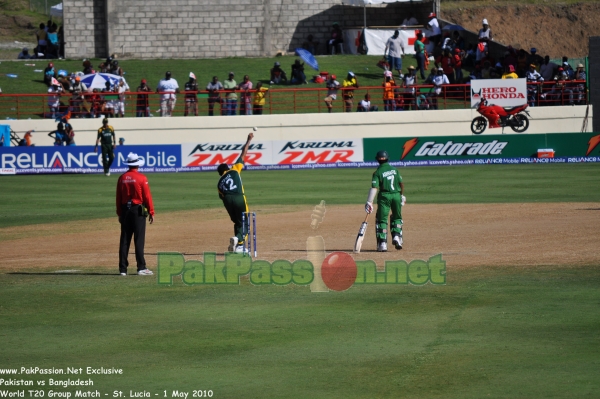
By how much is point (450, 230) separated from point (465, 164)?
21.0 metres

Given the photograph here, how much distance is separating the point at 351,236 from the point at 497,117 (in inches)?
935

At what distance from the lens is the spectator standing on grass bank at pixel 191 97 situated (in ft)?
140

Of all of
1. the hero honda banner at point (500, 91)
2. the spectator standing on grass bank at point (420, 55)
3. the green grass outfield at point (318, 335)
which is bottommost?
the green grass outfield at point (318, 335)

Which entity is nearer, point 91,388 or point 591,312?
point 91,388

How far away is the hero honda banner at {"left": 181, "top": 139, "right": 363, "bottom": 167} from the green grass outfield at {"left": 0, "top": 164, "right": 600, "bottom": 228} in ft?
5.00

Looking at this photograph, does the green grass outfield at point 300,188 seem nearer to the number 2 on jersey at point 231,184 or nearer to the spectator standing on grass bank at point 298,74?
the number 2 on jersey at point 231,184

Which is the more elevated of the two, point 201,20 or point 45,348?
point 201,20

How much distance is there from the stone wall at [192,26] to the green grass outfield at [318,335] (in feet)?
127

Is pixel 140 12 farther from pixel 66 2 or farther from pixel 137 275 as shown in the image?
pixel 137 275

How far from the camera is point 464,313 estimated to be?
38.6 ft

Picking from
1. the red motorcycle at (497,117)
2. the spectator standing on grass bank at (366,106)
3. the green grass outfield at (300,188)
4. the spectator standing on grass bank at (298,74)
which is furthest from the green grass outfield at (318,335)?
the spectator standing on grass bank at (298,74)

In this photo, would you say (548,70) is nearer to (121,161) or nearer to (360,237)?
(121,161)

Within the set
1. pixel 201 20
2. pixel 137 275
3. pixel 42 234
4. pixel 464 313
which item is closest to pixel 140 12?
pixel 201 20

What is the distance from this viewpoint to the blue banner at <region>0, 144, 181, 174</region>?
3984 cm
